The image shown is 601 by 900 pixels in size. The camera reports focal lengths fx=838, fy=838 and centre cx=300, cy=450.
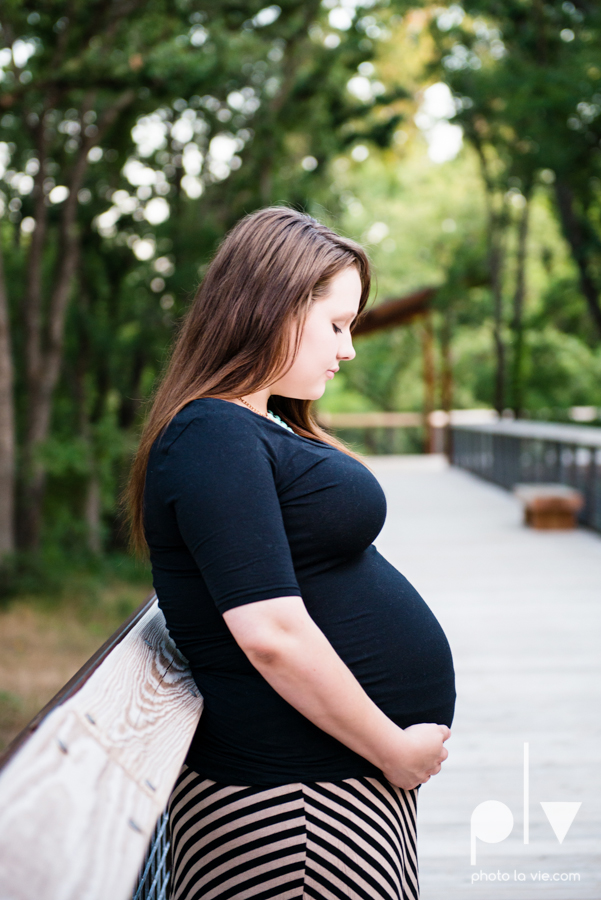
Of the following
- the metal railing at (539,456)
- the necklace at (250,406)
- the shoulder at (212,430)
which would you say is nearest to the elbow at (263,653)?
the shoulder at (212,430)

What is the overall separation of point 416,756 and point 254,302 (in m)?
0.72

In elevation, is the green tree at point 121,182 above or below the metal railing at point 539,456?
above

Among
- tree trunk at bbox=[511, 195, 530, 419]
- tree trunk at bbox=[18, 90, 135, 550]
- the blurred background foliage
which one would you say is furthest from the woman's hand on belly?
tree trunk at bbox=[511, 195, 530, 419]

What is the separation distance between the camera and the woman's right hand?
1232 millimetres

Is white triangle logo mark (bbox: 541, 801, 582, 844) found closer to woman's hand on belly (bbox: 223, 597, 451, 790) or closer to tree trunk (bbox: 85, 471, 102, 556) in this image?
woman's hand on belly (bbox: 223, 597, 451, 790)

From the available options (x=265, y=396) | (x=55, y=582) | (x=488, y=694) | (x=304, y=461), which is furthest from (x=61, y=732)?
(x=55, y=582)

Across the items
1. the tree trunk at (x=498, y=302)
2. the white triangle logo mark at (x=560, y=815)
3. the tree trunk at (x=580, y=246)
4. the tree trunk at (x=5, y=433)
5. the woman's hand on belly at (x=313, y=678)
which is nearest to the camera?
the woman's hand on belly at (x=313, y=678)

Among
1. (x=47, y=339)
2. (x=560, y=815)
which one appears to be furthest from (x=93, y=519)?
(x=560, y=815)

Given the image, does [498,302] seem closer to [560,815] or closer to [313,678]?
[560,815]

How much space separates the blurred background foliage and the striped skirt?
654 centimetres

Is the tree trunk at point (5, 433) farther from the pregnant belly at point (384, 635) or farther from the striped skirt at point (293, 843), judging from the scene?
the striped skirt at point (293, 843)

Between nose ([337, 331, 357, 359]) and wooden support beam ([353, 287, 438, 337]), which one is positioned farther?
wooden support beam ([353, 287, 438, 337])

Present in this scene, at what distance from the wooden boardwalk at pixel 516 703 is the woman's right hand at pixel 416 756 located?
1.31 metres

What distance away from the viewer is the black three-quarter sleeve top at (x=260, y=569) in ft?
3.60
